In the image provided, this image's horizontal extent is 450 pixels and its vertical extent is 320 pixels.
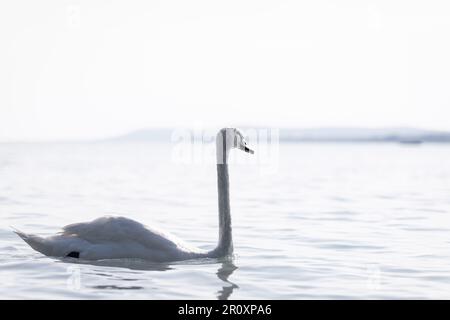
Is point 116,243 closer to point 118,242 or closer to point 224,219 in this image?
point 118,242

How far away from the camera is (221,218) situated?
15539 mm

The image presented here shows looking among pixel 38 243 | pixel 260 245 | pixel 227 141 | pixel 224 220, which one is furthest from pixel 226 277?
pixel 260 245

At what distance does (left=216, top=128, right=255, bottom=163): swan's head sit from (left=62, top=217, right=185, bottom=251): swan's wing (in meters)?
1.99

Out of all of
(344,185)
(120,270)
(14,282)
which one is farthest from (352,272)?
(344,185)

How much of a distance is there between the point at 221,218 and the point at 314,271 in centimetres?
201

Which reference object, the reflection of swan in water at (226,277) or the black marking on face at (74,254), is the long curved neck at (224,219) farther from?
the black marking on face at (74,254)

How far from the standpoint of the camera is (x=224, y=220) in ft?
50.8

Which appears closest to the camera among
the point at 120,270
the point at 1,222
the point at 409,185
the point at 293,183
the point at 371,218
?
the point at 120,270

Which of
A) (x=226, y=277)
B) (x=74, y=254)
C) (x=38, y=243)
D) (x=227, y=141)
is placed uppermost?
(x=227, y=141)

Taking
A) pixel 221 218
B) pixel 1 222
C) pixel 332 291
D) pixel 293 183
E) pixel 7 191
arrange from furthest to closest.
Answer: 1. pixel 293 183
2. pixel 7 191
3. pixel 1 222
4. pixel 221 218
5. pixel 332 291

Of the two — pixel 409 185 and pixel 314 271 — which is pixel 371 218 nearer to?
pixel 314 271

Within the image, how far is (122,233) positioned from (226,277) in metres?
1.93

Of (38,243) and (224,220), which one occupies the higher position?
(224,220)

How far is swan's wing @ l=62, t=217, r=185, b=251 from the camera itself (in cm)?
1428
